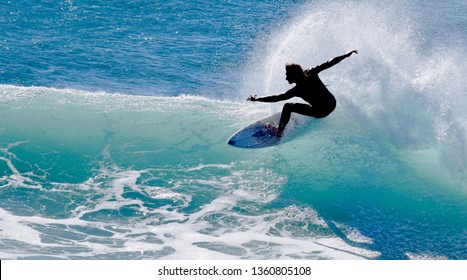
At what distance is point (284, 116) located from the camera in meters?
12.0

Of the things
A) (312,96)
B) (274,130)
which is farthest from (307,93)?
(274,130)

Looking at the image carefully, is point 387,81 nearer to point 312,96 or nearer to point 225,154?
point 312,96

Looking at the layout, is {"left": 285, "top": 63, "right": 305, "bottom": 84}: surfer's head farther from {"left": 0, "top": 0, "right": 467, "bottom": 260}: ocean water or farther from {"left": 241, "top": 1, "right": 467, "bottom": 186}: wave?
{"left": 241, "top": 1, "right": 467, "bottom": 186}: wave

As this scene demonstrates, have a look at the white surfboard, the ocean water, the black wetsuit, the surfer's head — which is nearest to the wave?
the ocean water

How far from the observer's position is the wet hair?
10836mm

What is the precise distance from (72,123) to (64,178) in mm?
2493

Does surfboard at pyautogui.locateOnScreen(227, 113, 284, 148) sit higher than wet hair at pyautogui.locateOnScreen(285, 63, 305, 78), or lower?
lower

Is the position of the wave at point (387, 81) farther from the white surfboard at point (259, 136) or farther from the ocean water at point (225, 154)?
the white surfboard at point (259, 136)

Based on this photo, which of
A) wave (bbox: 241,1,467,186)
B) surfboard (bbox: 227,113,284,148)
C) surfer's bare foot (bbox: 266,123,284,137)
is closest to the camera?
surfboard (bbox: 227,113,284,148)

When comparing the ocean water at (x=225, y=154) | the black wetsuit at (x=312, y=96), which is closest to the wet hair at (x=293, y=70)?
the black wetsuit at (x=312, y=96)

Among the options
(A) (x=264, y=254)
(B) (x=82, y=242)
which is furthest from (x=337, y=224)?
(B) (x=82, y=242)

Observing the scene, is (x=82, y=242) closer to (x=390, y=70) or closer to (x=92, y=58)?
(x=390, y=70)

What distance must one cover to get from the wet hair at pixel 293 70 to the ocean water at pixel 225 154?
245 cm

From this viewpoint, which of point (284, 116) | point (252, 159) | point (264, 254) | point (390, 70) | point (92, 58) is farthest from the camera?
point (92, 58)
